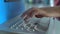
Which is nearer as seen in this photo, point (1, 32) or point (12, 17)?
point (1, 32)

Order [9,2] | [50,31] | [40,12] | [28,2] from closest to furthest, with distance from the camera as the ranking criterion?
[50,31]
[40,12]
[9,2]
[28,2]

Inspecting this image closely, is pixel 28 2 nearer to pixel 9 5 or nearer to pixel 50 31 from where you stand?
pixel 9 5

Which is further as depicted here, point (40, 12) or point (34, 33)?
point (40, 12)

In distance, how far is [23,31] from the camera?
19.6 inches

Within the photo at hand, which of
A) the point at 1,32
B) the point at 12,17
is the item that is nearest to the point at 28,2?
the point at 12,17

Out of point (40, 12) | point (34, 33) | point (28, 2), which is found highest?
point (28, 2)

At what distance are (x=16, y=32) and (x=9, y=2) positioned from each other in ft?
0.91

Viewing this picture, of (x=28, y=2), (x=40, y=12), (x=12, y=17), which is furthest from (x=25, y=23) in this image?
(x=28, y=2)

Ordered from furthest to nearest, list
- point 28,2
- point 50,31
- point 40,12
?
point 28,2 → point 40,12 → point 50,31

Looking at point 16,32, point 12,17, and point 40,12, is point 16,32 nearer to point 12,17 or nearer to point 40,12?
point 40,12

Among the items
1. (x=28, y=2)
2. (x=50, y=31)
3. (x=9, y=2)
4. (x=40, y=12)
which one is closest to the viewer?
(x=50, y=31)

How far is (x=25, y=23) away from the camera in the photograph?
0.61m

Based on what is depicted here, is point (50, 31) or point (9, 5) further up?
point (9, 5)

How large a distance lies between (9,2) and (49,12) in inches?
10.3
